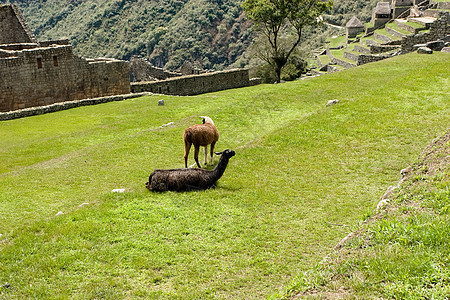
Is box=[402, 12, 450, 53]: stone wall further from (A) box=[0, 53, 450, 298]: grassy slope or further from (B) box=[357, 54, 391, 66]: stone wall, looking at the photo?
(A) box=[0, 53, 450, 298]: grassy slope

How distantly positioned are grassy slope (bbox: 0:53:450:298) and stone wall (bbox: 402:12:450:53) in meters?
9.61

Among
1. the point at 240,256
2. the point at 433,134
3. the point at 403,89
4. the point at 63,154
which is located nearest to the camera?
the point at 240,256

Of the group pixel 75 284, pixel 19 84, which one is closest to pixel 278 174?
pixel 75 284

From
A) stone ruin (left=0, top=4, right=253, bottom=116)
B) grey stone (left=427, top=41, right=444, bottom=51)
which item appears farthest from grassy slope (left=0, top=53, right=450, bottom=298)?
grey stone (left=427, top=41, right=444, bottom=51)

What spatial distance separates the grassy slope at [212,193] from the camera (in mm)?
6531

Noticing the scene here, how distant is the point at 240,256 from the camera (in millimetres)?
6996

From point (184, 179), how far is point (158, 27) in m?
84.2

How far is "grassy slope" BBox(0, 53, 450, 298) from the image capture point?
6531 mm

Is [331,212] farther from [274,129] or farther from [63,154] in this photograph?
[63,154]

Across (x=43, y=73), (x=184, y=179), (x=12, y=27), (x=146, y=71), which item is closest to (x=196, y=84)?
(x=146, y=71)

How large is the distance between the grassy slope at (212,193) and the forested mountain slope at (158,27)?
62.0 meters

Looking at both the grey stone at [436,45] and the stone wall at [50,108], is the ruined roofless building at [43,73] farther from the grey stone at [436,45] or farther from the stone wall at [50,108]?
the grey stone at [436,45]

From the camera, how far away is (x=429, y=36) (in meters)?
29.7

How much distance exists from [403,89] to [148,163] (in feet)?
35.4
